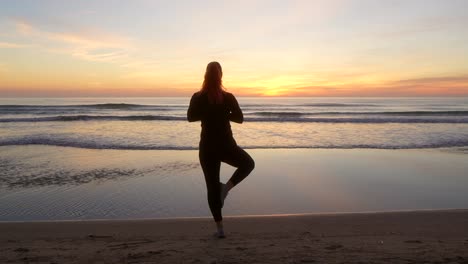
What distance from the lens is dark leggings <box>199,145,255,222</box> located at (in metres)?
3.73

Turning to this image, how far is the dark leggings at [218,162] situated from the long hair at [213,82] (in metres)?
0.49

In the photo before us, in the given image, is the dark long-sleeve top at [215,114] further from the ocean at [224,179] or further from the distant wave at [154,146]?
the distant wave at [154,146]

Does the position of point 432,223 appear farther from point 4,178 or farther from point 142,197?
point 4,178

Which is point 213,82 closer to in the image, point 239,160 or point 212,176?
point 239,160

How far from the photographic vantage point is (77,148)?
1241cm

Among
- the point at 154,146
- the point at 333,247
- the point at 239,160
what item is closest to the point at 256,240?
the point at 333,247

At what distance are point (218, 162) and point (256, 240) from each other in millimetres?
927

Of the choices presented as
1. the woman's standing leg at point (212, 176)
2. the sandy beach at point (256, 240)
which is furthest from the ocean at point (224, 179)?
the woman's standing leg at point (212, 176)

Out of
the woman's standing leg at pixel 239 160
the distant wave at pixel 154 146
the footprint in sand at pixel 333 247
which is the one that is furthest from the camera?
the distant wave at pixel 154 146

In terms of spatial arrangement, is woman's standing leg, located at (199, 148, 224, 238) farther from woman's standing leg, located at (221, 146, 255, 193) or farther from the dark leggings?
woman's standing leg, located at (221, 146, 255, 193)

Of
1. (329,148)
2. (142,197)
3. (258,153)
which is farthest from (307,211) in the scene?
(329,148)

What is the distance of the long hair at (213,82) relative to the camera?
3652 millimetres

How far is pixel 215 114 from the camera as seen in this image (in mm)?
3686

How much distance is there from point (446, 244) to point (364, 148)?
8.99m
